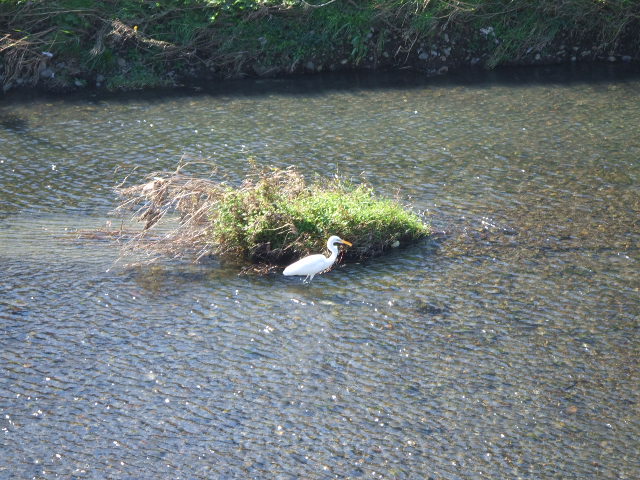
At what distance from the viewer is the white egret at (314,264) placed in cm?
1180

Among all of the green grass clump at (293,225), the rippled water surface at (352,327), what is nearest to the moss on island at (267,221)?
the green grass clump at (293,225)

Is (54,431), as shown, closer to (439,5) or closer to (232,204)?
(232,204)

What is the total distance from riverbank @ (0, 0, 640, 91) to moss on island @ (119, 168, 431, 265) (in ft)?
33.0

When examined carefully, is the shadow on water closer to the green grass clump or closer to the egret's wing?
the green grass clump

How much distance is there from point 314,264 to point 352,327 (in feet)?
4.32

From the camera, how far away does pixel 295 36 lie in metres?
23.4

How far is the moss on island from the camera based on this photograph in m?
12.6

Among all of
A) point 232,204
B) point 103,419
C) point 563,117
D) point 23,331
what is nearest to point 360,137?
point 563,117

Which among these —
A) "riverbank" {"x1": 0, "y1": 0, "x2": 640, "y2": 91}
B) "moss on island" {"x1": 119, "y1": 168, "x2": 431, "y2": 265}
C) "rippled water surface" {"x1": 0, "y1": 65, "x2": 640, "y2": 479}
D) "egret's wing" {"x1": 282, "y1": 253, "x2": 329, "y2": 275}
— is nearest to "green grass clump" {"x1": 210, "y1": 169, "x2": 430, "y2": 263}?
"moss on island" {"x1": 119, "y1": 168, "x2": 431, "y2": 265}

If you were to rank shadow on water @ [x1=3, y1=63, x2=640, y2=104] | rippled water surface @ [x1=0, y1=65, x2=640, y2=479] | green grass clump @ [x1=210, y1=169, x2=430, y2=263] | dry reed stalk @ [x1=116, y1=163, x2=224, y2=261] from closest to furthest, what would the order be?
rippled water surface @ [x1=0, y1=65, x2=640, y2=479], green grass clump @ [x1=210, y1=169, x2=430, y2=263], dry reed stalk @ [x1=116, y1=163, x2=224, y2=261], shadow on water @ [x1=3, y1=63, x2=640, y2=104]

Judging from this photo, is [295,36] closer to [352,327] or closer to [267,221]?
[267,221]

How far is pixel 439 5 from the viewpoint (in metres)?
23.2

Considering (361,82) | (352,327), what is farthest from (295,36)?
(352,327)

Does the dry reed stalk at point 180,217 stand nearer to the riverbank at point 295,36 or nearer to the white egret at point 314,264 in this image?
the white egret at point 314,264
